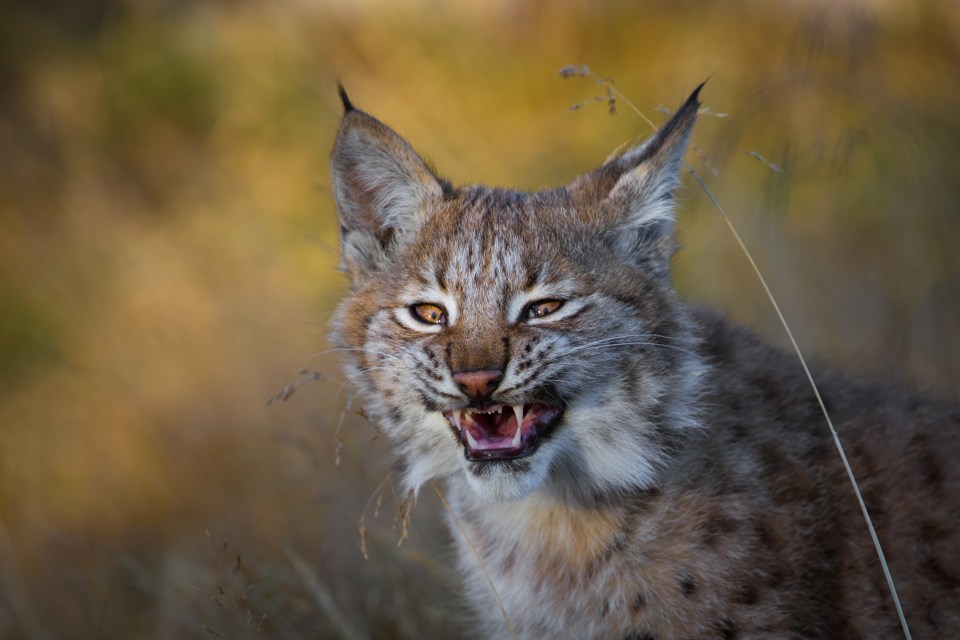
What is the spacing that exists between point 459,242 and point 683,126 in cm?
92

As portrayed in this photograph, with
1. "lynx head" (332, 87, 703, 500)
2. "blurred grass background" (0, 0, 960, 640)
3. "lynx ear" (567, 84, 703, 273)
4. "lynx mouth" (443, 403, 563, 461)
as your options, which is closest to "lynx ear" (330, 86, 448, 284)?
"lynx head" (332, 87, 703, 500)

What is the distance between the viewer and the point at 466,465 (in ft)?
11.7

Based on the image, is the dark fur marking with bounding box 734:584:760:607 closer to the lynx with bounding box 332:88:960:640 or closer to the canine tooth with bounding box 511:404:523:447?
the lynx with bounding box 332:88:960:640

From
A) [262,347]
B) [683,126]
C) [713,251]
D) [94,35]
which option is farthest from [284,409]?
[94,35]

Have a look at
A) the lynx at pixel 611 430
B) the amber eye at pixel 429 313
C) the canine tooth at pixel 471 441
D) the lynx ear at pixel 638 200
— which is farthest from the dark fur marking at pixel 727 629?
the amber eye at pixel 429 313

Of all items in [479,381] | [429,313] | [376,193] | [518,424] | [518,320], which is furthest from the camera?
[376,193]

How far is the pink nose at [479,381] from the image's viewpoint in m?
3.31

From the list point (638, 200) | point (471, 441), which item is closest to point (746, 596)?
point (471, 441)

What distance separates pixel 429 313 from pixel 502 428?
53 cm

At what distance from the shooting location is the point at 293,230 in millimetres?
10133

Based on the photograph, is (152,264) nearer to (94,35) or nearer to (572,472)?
(94,35)

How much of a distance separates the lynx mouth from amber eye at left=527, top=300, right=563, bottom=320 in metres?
0.34

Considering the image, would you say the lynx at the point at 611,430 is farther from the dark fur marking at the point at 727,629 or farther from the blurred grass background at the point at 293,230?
the blurred grass background at the point at 293,230

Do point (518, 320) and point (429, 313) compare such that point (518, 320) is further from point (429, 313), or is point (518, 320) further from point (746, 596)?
point (746, 596)
